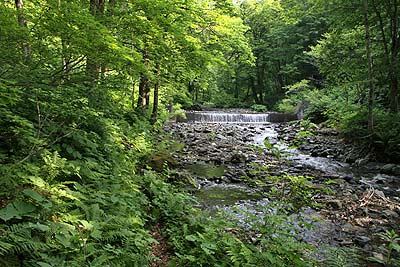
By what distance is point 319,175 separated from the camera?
944 centimetres

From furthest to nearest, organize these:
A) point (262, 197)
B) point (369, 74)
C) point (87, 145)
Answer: point (369, 74) < point (262, 197) < point (87, 145)

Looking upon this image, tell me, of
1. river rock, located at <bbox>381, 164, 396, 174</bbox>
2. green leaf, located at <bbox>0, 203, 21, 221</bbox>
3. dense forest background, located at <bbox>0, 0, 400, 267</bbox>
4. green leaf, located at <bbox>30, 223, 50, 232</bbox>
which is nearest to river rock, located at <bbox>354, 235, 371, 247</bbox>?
dense forest background, located at <bbox>0, 0, 400, 267</bbox>

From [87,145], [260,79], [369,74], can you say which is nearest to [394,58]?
[369,74]

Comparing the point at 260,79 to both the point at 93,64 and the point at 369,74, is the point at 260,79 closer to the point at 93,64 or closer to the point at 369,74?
the point at 369,74

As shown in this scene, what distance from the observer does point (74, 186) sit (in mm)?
3311

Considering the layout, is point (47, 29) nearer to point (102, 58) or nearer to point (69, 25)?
point (69, 25)

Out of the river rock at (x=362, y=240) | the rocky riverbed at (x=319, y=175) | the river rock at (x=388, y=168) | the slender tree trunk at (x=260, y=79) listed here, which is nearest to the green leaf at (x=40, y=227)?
the rocky riverbed at (x=319, y=175)

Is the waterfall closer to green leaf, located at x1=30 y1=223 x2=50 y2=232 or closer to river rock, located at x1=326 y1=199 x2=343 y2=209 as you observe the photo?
river rock, located at x1=326 y1=199 x2=343 y2=209

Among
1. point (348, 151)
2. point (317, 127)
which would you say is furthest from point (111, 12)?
point (317, 127)

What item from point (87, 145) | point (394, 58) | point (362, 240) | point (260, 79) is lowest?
point (362, 240)

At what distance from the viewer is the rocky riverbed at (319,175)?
5414 millimetres

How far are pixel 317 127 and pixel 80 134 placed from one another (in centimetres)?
1533

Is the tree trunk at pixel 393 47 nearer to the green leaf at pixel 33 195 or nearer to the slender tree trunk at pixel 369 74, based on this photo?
the slender tree trunk at pixel 369 74

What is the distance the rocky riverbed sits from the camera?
5414 millimetres
